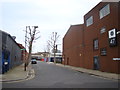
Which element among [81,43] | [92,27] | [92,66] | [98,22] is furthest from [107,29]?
[81,43]

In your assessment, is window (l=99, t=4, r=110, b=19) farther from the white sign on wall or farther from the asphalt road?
the asphalt road

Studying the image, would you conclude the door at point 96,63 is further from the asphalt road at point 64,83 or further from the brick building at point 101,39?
the asphalt road at point 64,83

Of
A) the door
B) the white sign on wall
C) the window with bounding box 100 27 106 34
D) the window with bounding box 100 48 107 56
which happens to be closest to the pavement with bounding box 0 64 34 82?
the window with bounding box 100 48 107 56

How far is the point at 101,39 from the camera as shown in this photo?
2355 centimetres

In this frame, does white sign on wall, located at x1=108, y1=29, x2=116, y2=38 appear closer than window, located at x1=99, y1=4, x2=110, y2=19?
Yes

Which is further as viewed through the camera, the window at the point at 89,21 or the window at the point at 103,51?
the window at the point at 89,21

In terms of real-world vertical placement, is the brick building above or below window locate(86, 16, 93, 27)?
below

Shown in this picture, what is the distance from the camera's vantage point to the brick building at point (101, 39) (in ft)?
65.9

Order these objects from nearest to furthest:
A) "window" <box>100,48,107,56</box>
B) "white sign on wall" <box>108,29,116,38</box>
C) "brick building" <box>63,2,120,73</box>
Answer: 1. "white sign on wall" <box>108,29,116,38</box>
2. "brick building" <box>63,2,120,73</box>
3. "window" <box>100,48,107,56</box>

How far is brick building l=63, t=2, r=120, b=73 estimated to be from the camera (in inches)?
790

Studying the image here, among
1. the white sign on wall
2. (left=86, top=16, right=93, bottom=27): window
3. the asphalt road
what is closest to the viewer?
the asphalt road

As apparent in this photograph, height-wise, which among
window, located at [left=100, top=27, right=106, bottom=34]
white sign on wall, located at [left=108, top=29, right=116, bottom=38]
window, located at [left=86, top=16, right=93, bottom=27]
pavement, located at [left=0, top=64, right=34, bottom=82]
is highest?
window, located at [left=86, top=16, right=93, bottom=27]

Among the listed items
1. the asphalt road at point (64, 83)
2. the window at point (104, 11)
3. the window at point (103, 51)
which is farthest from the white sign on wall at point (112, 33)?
the asphalt road at point (64, 83)

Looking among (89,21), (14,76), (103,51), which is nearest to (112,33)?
(103,51)
